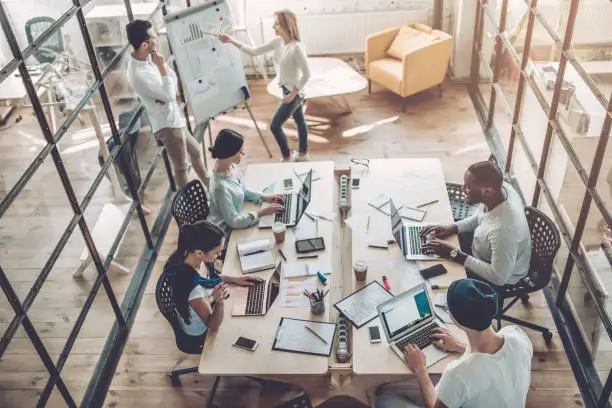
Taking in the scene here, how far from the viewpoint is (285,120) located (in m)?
5.91

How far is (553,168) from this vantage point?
15.0 ft

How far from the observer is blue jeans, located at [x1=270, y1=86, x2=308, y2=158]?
5.84 m

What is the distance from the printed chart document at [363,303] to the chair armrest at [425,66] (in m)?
3.54

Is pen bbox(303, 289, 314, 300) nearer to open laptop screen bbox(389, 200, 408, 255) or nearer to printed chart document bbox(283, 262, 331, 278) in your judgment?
printed chart document bbox(283, 262, 331, 278)

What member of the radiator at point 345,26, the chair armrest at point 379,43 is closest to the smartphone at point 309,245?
the chair armrest at point 379,43

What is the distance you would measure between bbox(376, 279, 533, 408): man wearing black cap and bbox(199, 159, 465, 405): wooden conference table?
0.40 m

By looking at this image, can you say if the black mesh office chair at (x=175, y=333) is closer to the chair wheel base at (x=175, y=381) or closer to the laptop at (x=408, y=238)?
the chair wheel base at (x=175, y=381)

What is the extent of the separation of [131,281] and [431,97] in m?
4.06

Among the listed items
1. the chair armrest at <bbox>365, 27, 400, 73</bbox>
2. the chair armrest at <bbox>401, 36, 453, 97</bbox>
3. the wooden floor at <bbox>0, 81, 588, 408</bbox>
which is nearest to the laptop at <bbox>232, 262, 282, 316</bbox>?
the wooden floor at <bbox>0, 81, 588, 408</bbox>

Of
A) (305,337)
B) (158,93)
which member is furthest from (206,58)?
(305,337)

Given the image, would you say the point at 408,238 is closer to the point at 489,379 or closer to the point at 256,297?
the point at 256,297

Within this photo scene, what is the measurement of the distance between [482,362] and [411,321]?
0.67 m

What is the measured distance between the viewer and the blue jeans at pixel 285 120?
19.2ft

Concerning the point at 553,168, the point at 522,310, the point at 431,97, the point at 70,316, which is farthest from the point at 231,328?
the point at 431,97
